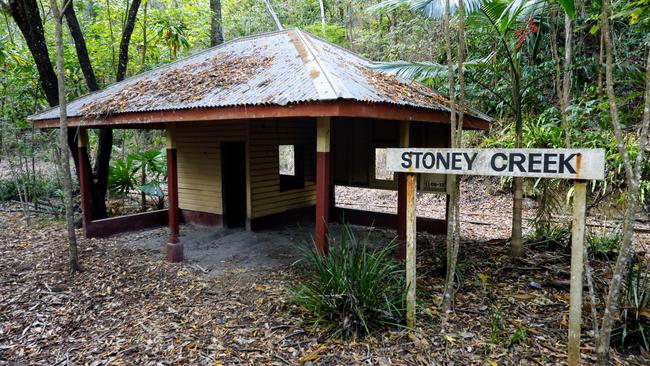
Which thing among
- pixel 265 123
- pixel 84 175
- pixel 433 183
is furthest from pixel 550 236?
pixel 84 175

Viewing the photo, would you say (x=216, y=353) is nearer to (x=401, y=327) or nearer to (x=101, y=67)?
(x=401, y=327)

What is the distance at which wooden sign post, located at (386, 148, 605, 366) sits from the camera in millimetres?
3033

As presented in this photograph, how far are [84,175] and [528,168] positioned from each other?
8.04 meters

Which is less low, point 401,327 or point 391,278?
point 391,278

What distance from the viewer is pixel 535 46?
19.1ft

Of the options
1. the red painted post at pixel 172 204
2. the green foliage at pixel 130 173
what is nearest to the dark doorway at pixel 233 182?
the green foliage at pixel 130 173

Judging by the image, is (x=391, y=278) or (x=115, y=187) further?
(x=115, y=187)

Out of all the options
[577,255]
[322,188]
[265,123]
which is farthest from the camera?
[265,123]

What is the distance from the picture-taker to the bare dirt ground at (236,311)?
3760 mm

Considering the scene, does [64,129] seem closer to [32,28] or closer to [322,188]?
[32,28]

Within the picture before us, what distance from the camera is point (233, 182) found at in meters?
9.05

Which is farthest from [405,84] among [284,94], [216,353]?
[216,353]

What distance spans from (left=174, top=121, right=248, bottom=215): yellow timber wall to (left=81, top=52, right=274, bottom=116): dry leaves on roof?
1464 mm

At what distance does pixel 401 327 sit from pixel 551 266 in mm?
3025
